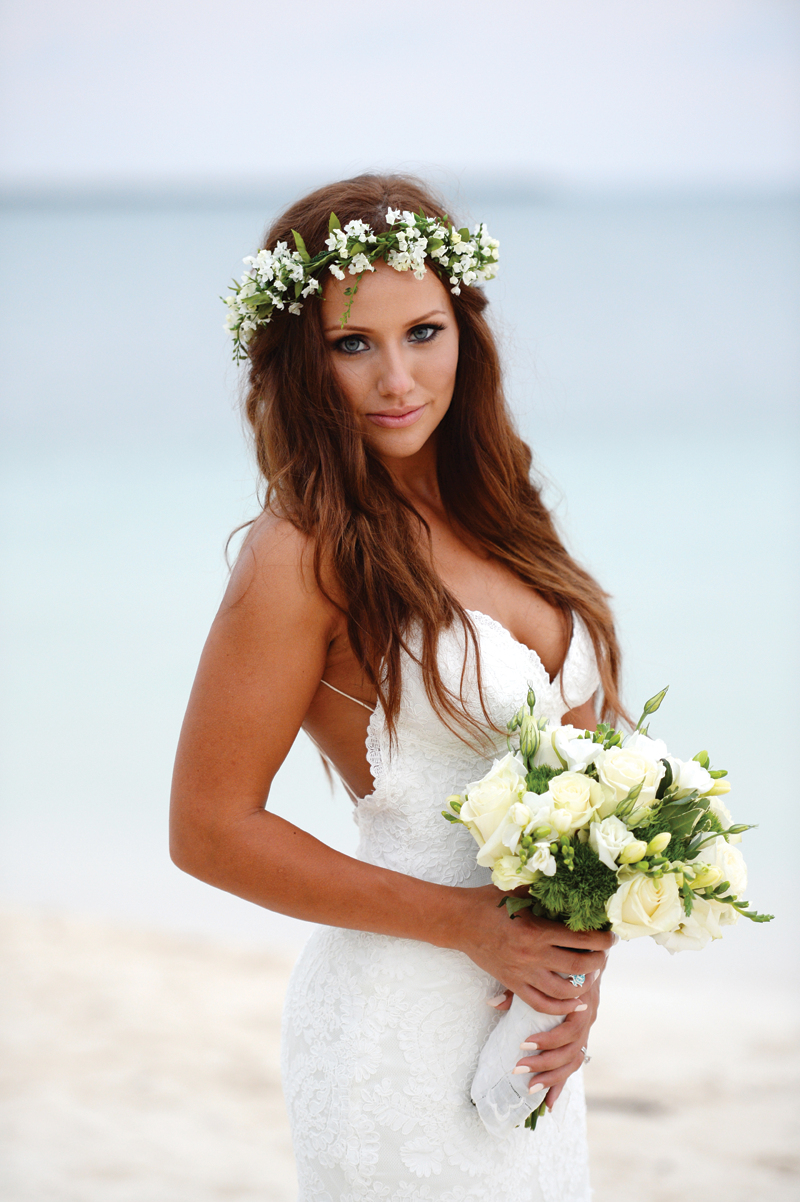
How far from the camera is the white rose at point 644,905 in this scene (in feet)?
5.05

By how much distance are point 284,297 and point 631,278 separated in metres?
18.6

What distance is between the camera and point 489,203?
18.9 m

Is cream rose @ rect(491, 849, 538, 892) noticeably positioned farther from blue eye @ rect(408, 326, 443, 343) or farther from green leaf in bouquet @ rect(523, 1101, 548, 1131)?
blue eye @ rect(408, 326, 443, 343)

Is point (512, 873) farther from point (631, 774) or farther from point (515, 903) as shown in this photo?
point (631, 774)

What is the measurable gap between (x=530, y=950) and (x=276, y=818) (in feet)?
1.58

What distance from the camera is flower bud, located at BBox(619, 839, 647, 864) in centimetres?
153

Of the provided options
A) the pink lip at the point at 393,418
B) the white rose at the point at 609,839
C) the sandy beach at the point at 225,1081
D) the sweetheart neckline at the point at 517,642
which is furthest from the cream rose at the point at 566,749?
the sandy beach at the point at 225,1081

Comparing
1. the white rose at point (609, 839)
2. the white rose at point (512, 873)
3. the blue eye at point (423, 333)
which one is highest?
the blue eye at point (423, 333)

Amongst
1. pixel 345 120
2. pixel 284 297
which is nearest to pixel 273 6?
pixel 345 120

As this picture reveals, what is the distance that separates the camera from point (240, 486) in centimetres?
1426

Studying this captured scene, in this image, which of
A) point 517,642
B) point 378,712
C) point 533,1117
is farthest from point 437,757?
point 533,1117

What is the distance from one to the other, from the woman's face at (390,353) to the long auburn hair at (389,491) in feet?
0.11

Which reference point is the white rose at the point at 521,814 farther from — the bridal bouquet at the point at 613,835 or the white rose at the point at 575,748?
the white rose at the point at 575,748

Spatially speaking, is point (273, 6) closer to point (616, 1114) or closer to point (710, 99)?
point (710, 99)
